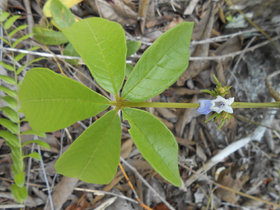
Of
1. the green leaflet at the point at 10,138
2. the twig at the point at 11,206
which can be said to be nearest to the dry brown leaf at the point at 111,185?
the twig at the point at 11,206

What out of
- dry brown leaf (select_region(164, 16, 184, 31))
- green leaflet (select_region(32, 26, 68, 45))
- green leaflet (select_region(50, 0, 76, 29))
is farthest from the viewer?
dry brown leaf (select_region(164, 16, 184, 31))

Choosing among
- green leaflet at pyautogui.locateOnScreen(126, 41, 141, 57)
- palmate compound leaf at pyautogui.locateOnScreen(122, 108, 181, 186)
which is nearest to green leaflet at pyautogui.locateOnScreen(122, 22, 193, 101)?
palmate compound leaf at pyautogui.locateOnScreen(122, 108, 181, 186)

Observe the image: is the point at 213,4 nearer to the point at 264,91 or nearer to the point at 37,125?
the point at 264,91

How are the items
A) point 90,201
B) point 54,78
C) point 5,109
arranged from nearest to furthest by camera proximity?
point 54,78 → point 5,109 → point 90,201

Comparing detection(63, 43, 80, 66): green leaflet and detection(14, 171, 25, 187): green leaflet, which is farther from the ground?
detection(63, 43, 80, 66): green leaflet

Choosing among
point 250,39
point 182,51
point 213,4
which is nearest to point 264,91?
point 250,39

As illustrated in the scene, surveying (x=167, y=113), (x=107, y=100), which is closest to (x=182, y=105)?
(x=107, y=100)

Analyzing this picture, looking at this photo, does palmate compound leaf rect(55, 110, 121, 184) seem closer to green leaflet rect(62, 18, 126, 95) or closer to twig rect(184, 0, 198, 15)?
green leaflet rect(62, 18, 126, 95)

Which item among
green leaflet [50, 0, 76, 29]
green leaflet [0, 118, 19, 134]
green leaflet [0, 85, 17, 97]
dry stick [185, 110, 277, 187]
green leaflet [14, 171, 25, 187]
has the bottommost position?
dry stick [185, 110, 277, 187]
